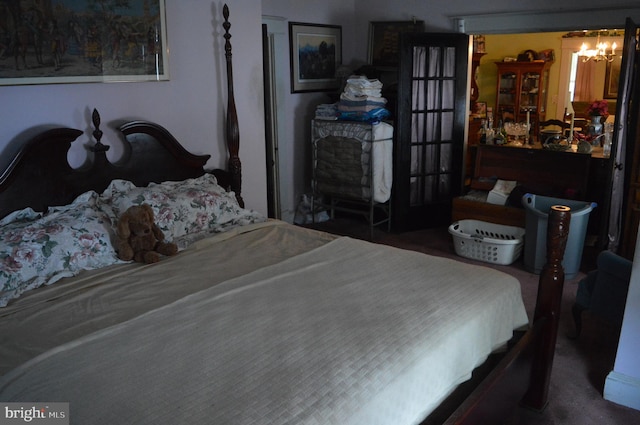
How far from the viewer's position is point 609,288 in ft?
8.98

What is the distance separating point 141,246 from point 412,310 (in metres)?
1.30

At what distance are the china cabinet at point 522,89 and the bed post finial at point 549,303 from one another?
5738 millimetres

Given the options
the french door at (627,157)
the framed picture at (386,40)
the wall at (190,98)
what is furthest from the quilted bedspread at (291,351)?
the framed picture at (386,40)

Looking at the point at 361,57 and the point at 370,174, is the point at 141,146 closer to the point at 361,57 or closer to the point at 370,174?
the point at 370,174

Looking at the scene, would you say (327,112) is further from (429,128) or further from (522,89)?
(522,89)

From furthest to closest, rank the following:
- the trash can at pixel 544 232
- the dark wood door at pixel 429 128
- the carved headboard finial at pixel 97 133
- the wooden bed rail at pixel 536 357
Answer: the dark wood door at pixel 429 128, the trash can at pixel 544 232, the carved headboard finial at pixel 97 133, the wooden bed rail at pixel 536 357

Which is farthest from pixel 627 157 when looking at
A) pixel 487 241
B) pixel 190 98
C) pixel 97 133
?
pixel 97 133

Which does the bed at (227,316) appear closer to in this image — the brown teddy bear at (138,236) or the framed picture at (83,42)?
the brown teddy bear at (138,236)

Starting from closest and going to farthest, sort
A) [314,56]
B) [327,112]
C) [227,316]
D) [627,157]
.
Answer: [227,316] < [627,157] < [327,112] < [314,56]

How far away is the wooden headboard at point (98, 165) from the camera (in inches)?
99.0

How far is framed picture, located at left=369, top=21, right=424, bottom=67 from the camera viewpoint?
5148 millimetres

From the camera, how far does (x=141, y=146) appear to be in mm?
2979

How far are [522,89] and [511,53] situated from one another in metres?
0.58

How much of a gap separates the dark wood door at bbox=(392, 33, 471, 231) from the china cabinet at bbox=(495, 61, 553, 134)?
2.91 meters
